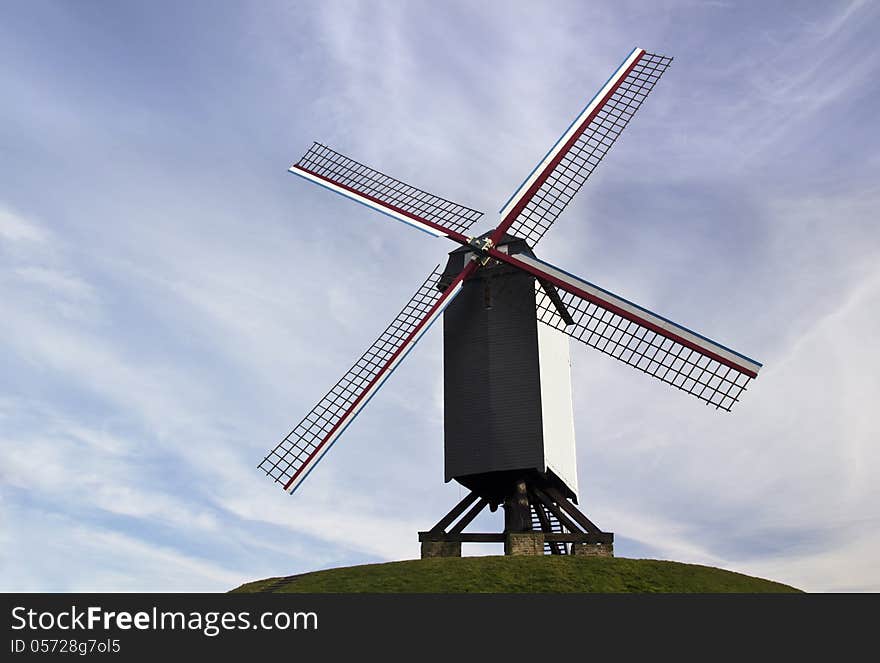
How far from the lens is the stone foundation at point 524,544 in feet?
102

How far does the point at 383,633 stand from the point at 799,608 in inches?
408

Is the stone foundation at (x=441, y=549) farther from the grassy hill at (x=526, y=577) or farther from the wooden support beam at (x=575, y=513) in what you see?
the wooden support beam at (x=575, y=513)

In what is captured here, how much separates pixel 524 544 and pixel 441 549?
3.00 metres

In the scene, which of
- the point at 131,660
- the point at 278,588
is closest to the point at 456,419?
the point at 278,588

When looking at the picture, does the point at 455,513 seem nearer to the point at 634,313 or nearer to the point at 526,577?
the point at 526,577

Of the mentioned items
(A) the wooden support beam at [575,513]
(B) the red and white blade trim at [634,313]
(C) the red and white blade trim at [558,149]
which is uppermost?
(C) the red and white blade trim at [558,149]

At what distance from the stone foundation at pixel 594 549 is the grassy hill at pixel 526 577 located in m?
1.13

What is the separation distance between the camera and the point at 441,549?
32.2 m

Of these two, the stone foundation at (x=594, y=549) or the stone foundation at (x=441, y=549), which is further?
the stone foundation at (x=441, y=549)

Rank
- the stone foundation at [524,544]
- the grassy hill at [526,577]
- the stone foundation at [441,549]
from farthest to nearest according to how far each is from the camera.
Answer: the stone foundation at [441,549], the stone foundation at [524,544], the grassy hill at [526,577]

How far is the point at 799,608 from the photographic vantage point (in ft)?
75.3

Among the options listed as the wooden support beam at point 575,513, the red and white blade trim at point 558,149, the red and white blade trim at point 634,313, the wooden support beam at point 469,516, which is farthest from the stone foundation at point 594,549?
the red and white blade trim at point 558,149

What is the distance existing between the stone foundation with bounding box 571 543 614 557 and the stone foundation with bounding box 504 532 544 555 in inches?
51.1

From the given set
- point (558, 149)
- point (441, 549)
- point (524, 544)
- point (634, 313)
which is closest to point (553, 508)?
point (524, 544)
